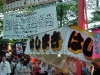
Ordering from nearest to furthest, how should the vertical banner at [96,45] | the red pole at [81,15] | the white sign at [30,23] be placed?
the vertical banner at [96,45]
the red pole at [81,15]
the white sign at [30,23]

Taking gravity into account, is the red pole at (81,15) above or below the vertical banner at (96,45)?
above

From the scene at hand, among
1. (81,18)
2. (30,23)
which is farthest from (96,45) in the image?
(30,23)

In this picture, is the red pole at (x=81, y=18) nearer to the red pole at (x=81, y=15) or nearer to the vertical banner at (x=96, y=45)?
the red pole at (x=81, y=15)

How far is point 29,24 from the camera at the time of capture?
38.5 ft

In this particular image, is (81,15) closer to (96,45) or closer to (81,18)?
(81,18)

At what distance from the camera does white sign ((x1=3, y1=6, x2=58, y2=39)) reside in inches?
418

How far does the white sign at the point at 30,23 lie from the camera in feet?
34.9

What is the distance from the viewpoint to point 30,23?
1166cm

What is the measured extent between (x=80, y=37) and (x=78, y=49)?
332 millimetres

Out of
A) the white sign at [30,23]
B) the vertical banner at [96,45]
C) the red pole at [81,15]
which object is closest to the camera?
the vertical banner at [96,45]

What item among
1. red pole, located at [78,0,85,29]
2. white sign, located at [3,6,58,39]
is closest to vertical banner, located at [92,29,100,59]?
red pole, located at [78,0,85,29]

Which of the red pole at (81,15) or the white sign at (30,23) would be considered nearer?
the red pole at (81,15)

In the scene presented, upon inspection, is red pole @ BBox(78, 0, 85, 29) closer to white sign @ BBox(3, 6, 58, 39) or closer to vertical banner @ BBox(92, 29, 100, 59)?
white sign @ BBox(3, 6, 58, 39)

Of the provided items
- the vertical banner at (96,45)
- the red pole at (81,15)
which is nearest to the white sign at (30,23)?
the red pole at (81,15)
